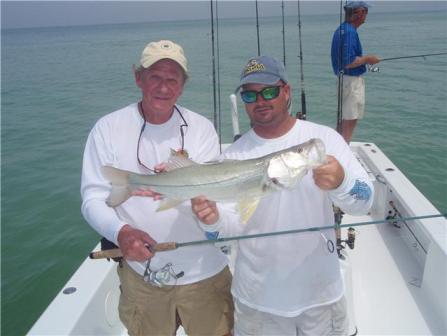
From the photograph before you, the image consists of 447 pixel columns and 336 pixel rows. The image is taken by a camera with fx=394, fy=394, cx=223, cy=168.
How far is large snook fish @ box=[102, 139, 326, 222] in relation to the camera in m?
2.40

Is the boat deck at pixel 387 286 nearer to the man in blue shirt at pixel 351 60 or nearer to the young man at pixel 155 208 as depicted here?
the young man at pixel 155 208

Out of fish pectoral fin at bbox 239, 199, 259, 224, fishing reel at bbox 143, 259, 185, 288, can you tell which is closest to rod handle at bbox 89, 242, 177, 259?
fishing reel at bbox 143, 259, 185, 288

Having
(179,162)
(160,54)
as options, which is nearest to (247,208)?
(179,162)

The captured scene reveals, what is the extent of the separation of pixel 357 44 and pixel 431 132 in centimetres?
733

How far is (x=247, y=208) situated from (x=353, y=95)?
546 centimetres

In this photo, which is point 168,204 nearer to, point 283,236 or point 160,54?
point 283,236

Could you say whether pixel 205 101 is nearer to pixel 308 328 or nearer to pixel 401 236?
pixel 401 236

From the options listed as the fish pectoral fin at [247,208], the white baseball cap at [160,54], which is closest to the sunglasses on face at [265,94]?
the white baseball cap at [160,54]

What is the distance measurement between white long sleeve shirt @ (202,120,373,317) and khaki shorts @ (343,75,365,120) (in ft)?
16.2

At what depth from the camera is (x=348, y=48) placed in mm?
6820

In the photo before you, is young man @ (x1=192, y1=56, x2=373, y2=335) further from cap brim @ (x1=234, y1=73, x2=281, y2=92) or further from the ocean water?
the ocean water

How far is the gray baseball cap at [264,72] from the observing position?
100 inches

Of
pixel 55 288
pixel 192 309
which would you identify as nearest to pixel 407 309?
pixel 192 309

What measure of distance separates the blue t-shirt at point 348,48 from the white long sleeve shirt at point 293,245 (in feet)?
15.7
